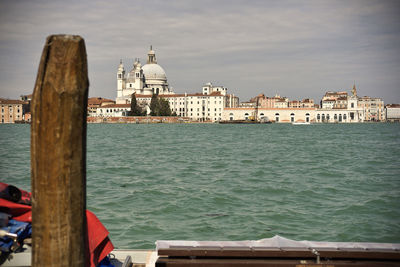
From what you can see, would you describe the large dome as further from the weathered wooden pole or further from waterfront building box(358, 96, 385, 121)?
the weathered wooden pole

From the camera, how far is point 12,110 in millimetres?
59000

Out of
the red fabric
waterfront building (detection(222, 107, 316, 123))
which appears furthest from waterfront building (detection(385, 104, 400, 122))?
the red fabric

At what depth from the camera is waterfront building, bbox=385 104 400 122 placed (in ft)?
259

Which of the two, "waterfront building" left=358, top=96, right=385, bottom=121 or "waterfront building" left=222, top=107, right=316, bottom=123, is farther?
"waterfront building" left=358, top=96, right=385, bottom=121

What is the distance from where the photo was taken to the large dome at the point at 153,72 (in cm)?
7275

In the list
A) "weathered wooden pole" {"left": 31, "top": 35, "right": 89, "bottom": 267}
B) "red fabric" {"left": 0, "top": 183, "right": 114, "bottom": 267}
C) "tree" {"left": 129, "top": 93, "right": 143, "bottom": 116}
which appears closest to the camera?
"weathered wooden pole" {"left": 31, "top": 35, "right": 89, "bottom": 267}

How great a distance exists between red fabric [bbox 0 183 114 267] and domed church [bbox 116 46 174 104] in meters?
65.0

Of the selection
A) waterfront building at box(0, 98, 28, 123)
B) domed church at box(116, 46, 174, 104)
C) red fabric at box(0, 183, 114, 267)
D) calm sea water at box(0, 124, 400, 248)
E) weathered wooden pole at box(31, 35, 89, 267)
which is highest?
domed church at box(116, 46, 174, 104)

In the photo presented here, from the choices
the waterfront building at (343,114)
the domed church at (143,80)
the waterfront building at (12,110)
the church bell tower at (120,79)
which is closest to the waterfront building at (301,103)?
the waterfront building at (343,114)

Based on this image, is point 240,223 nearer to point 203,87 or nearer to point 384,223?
point 384,223

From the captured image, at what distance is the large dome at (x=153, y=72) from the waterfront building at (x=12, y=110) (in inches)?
812

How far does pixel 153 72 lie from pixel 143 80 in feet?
11.0

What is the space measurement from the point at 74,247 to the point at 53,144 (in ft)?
1.08

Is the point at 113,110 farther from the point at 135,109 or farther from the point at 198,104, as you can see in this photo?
the point at 198,104
